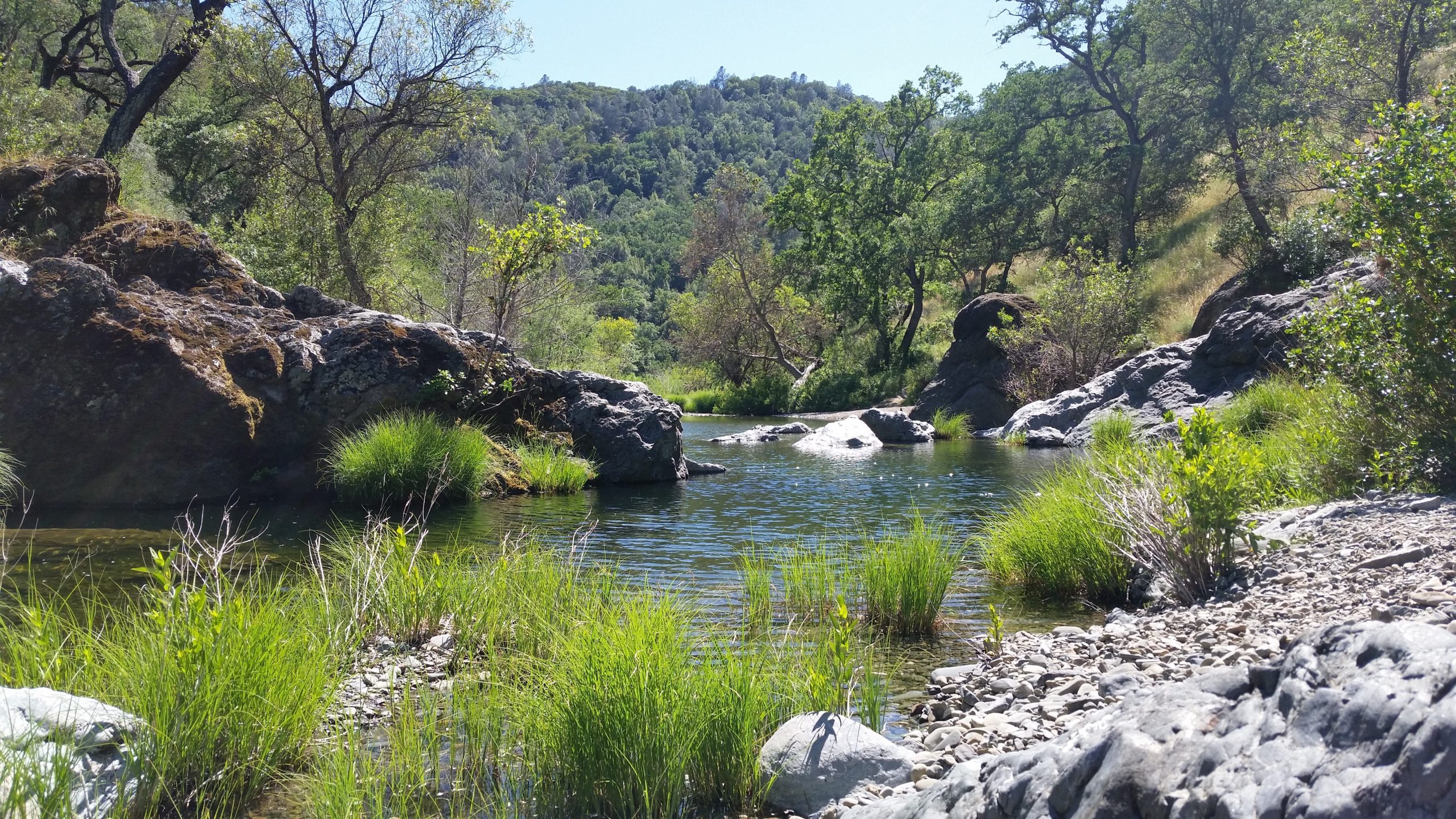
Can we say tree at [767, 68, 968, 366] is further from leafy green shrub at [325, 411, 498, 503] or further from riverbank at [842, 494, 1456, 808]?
riverbank at [842, 494, 1456, 808]

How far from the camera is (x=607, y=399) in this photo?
1844 cm

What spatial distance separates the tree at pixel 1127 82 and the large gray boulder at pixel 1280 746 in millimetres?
37084

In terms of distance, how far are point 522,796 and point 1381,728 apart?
11.1ft

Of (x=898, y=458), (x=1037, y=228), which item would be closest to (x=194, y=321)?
(x=898, y=458)

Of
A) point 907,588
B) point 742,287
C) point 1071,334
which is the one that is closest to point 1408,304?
point 907,588

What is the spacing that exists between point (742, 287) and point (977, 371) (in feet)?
69.1

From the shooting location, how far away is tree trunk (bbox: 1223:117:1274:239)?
1158 inches

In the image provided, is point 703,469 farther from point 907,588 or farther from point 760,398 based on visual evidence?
point 760,398

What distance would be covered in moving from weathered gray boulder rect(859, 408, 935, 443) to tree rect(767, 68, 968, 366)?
17381mm

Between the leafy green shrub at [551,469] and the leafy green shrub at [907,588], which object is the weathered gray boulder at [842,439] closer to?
the leafy green shrub at [551,469]

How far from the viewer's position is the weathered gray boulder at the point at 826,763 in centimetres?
419

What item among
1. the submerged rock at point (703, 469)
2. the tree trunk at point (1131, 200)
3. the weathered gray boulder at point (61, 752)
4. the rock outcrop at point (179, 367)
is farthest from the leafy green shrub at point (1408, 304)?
the tree trunk at point (1131, 200)

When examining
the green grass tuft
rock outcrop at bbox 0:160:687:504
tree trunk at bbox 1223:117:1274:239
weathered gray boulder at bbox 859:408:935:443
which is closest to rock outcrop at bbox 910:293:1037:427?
weathered gray boulder at bbox 859:408:935:443

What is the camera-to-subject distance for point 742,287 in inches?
2007
